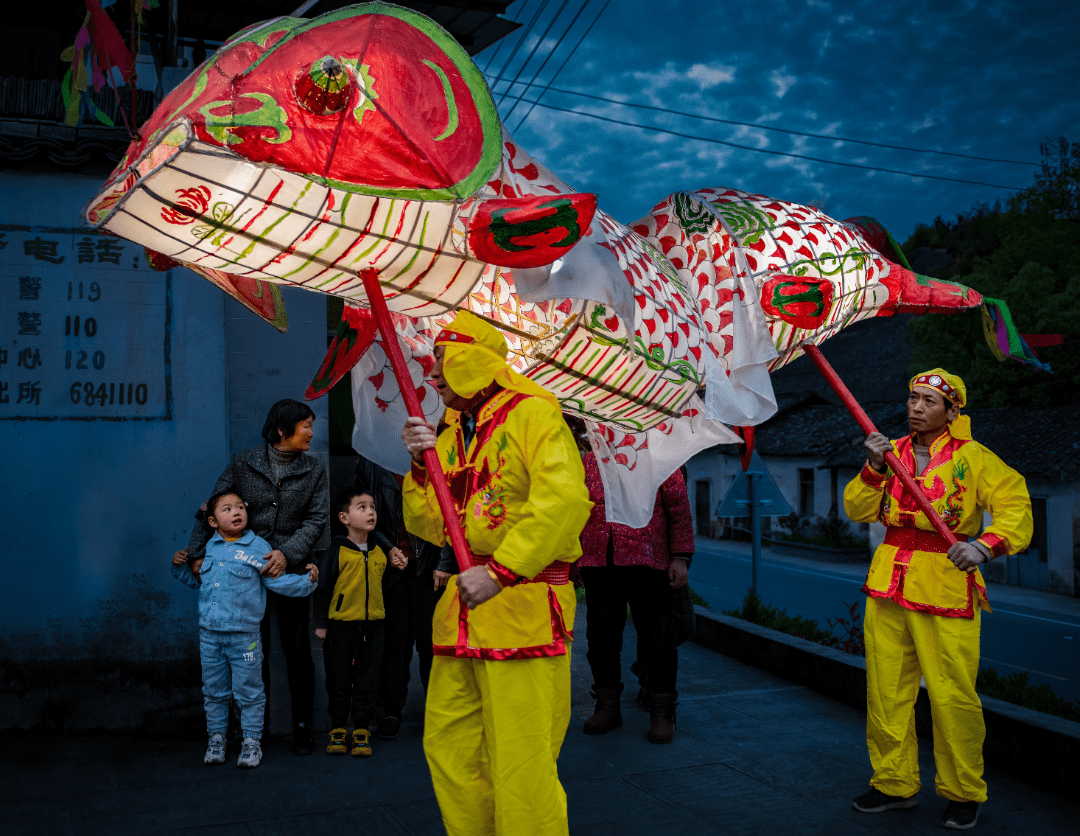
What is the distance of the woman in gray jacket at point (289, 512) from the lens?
439cm

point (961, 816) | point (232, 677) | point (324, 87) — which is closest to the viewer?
point (324, 87)

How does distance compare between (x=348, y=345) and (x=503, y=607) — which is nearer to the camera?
(x=503, y=607)

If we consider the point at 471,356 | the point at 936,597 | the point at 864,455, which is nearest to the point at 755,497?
the point at 936,597

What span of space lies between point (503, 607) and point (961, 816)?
7.44ft

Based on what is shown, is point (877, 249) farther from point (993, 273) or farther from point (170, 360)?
point (993, 273)

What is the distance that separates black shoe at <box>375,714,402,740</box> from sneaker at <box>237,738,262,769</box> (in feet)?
2.13

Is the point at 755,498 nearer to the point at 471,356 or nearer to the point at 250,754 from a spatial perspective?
the point at 250,754

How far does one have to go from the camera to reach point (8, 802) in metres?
3.73

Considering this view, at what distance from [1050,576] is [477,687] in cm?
2022

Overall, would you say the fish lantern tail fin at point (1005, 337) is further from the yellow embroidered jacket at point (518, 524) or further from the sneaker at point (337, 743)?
the sneaker at point (337, 743)

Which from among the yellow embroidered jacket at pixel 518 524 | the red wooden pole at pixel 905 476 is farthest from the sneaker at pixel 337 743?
the red wooden pole at pixel 905 476

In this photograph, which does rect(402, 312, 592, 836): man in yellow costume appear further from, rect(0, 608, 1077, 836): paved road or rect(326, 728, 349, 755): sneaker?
rect(326, 728, 349, 755): sneaker

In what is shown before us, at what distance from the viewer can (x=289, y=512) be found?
14.7ft

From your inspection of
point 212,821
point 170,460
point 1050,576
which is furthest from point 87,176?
point 1050,576
